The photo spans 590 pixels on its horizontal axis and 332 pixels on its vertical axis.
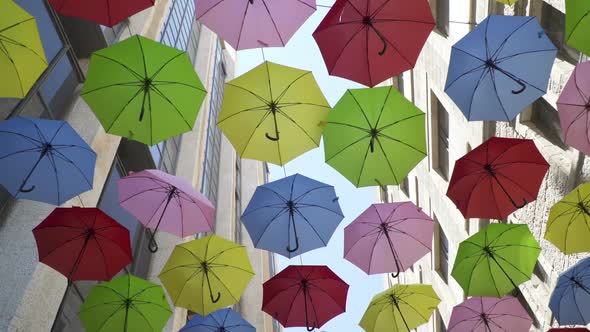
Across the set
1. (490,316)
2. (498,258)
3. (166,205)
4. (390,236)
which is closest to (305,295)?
A: (390,236)

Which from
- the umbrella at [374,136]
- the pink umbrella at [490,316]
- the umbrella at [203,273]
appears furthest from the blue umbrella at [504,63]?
the umbrella at [203,273]

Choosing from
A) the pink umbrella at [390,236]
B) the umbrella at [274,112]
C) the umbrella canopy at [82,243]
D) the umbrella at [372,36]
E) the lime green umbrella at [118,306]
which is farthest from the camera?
the pink umbrella at [390,236]

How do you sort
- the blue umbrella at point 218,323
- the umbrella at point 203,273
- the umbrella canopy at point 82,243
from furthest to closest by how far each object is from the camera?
the blue umbrella at point 218,323
the umbrella at point 203,273
the umbrella canopy at point 82,243

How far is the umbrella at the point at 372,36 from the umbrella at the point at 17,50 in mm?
4044

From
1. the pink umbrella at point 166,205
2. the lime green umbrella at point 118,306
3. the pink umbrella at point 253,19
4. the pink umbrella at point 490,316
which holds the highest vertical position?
the pink umbrella at point 253,19

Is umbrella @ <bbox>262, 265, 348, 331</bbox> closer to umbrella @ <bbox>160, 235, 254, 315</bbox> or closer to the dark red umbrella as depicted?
umbrella @ <bbox>160, 235, 254, 315</bbox>

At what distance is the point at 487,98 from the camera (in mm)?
9195

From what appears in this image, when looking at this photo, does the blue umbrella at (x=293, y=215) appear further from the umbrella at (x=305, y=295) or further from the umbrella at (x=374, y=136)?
the umbrella at (x=374, y=136)

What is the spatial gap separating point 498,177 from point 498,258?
169cm

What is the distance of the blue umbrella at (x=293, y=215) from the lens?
1060cm

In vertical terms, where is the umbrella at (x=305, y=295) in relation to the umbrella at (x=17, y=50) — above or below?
below

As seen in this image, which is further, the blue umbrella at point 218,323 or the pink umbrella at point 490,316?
the pink umbrella at point 490,316

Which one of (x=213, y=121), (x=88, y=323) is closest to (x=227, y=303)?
(x=88, y=323)

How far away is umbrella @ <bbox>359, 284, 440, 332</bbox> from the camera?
39.5 ft
